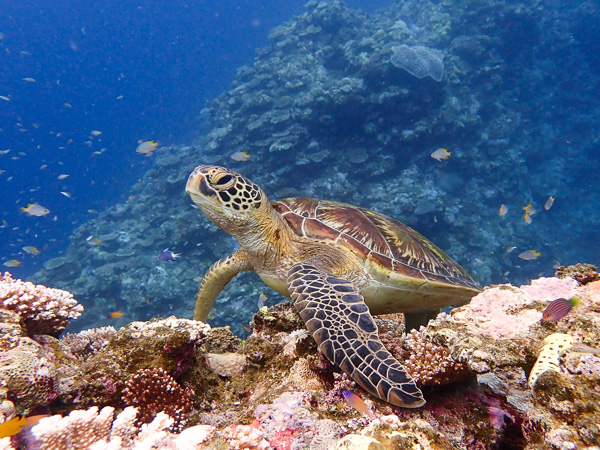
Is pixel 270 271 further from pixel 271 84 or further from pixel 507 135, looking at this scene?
pixel 507 135

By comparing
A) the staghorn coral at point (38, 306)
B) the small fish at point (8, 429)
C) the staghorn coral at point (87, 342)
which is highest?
the staghorn coral at point (38, 306)

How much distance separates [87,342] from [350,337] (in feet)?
7.01

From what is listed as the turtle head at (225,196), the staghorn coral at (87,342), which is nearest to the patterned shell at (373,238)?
the turtle head at (225,196)

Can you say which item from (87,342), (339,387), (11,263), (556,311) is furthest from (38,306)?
(11,263)

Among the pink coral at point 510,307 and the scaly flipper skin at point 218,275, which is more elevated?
the scaly flipper skin at point 218,275

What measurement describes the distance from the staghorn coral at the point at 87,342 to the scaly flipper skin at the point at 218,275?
1083 millimetres

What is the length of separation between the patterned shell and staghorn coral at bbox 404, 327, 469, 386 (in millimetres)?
1288

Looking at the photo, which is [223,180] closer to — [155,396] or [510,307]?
[155,396]

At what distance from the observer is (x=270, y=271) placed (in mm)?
2977

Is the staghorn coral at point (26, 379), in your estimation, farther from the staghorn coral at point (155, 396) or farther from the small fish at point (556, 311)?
the small fish at point (556, 311)

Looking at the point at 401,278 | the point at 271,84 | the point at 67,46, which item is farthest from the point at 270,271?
the point at 67,46

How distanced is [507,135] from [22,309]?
53.5 ft

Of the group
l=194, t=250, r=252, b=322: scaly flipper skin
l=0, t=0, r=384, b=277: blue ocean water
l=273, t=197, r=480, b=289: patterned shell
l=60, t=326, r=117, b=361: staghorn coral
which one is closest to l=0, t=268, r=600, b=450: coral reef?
l=60, t=326, r=117, b=361: staghorn coral

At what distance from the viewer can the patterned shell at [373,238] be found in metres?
2.82
